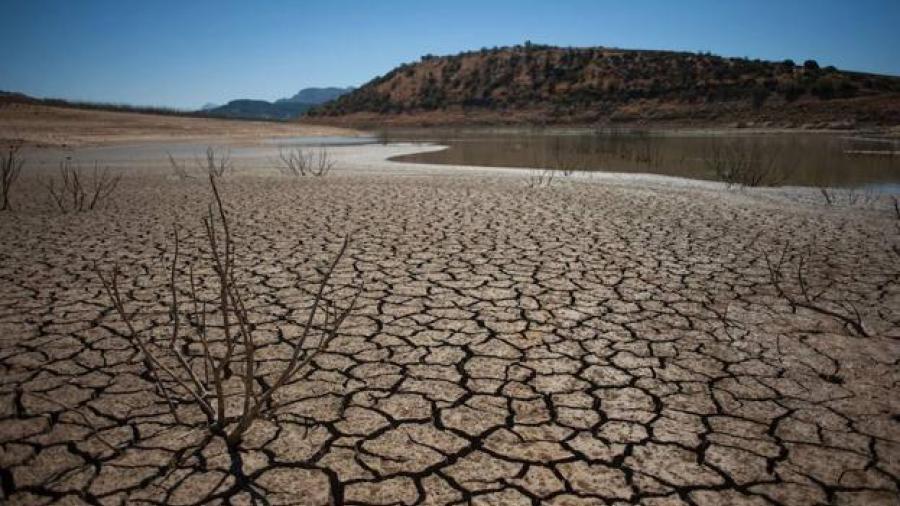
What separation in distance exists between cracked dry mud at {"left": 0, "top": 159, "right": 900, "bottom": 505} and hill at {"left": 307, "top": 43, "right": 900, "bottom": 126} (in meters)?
35.3

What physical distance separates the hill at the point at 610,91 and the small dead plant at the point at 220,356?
37.8 metres

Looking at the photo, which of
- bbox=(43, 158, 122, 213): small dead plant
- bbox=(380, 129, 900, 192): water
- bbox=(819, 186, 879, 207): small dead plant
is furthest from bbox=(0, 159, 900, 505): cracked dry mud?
bbox=(380, 129, 900, 192): water

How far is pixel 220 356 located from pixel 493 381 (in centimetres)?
161

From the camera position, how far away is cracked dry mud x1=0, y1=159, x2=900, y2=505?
208 centimetres

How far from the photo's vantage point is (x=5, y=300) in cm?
405

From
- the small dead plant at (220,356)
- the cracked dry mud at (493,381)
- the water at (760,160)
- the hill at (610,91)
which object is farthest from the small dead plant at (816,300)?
the hill at (610,91)

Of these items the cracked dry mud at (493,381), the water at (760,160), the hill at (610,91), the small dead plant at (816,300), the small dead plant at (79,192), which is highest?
the hill at (610,91)

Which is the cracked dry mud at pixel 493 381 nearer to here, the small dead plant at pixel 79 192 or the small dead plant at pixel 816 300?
the small dead plant at pixel 816 300

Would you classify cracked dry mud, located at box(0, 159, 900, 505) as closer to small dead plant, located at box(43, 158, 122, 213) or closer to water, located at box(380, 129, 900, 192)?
small dead plant, located at box(43, 158, 122, 213)

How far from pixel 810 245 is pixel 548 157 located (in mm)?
12818

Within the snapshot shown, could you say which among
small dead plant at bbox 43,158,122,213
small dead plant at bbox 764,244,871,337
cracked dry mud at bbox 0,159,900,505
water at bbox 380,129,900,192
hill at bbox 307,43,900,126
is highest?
hill at bbox 307,43,900,126

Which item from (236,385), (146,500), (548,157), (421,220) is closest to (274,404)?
(236,385)

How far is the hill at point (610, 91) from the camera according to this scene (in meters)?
37.4

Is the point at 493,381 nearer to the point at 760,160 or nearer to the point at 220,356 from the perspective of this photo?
the point at 220,356
